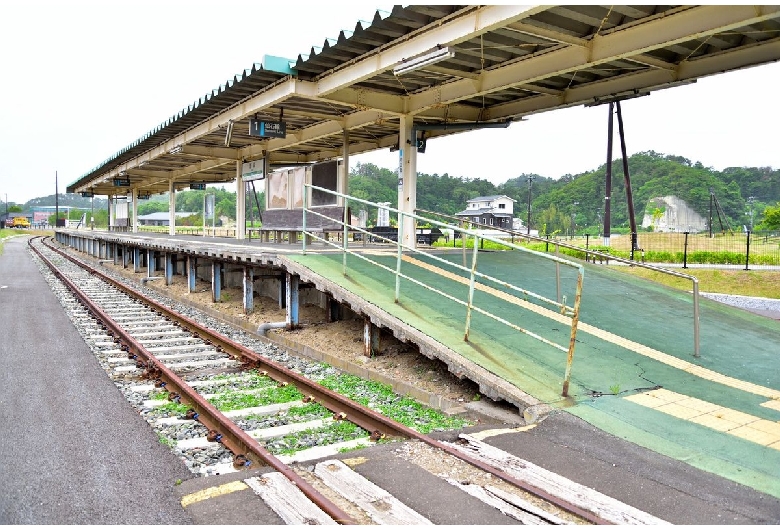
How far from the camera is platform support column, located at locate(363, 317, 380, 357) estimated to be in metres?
8.19

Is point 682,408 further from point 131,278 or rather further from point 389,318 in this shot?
point 131,278

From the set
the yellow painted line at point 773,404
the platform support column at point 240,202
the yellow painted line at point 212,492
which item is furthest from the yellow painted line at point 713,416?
the platform support column at point 240,202

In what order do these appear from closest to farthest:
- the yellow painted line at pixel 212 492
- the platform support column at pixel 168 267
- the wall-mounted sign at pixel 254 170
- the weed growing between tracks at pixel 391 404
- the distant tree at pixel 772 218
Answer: the yellow painted line at pixel 212 492 < the weed growing between tracks at pixel 391 404 < the platform support column at pixel 168 267 < the wall-mounted sign at pixel 254 170 < the distant tree at pixel 772 218

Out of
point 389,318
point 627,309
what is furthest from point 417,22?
point 627,309

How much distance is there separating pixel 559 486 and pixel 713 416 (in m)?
2.28

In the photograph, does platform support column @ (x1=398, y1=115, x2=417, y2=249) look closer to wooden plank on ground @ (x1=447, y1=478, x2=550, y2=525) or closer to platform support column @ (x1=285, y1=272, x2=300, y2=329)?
platform support column @ (x1=285, y1=272, x2=300, y2=329)

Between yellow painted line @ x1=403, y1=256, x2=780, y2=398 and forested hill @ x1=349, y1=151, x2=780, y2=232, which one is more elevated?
forested hill @ x1=349, y1=151, x2=780, y2=232

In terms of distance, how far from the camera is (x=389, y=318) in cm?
737

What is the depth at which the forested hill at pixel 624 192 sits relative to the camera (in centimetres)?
8412

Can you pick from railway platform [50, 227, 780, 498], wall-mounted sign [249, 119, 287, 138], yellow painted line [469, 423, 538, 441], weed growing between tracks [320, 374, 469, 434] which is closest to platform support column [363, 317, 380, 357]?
railway platform [50, 227, 780, 498]

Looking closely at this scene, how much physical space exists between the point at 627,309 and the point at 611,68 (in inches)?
185

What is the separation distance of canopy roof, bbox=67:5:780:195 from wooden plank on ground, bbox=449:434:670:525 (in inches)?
219

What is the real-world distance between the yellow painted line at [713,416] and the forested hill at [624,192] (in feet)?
231

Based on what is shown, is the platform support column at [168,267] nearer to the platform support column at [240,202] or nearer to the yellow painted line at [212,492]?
the platform support column at [240,202]
